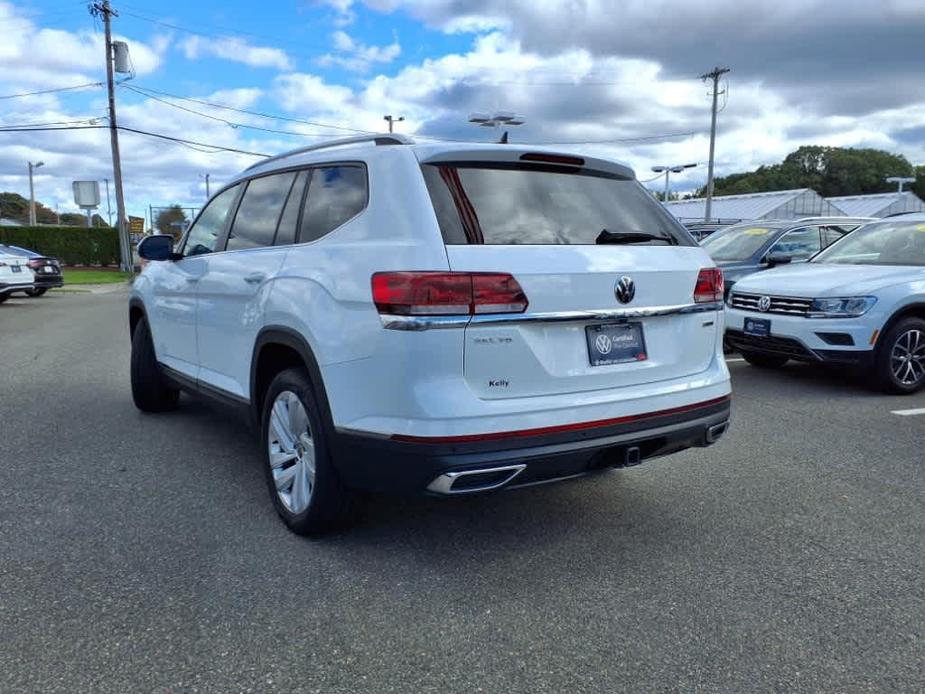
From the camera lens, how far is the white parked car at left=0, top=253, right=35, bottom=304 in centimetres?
1669

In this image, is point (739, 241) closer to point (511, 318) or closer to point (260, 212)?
point (260, 212)

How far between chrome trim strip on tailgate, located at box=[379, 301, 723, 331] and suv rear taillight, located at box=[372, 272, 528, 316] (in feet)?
0.06

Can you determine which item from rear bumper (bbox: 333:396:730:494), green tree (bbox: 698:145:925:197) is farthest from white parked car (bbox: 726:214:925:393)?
green tree (bbox: 698:145:925:197)

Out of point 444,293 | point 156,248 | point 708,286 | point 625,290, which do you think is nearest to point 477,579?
point 444,293

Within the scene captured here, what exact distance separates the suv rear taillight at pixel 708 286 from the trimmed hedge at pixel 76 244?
40.8m

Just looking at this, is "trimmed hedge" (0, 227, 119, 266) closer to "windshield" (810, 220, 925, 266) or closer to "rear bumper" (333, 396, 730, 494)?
"windshield" (810, 220, 925, 266)

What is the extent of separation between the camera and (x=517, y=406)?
292 cm

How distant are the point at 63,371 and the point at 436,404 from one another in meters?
6.80

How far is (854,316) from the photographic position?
6.64 m

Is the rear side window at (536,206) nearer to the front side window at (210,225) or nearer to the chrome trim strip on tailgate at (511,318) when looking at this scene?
the chrome trim strip on tailgate at (511,318)

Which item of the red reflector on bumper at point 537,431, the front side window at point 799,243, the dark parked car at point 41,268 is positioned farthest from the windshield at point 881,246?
the dark parked car at point 41,268

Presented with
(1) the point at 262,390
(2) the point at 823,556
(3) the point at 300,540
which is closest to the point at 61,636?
(3) the point at 300,540


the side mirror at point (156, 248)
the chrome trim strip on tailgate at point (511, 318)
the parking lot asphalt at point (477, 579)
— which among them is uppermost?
the side mirror at point (156, 248)

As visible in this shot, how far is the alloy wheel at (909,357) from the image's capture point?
6711 millimetres
